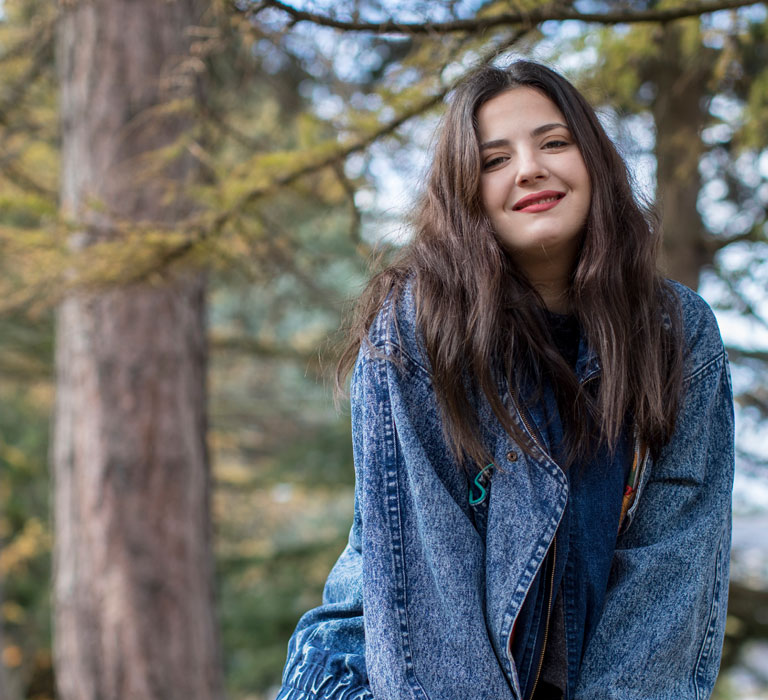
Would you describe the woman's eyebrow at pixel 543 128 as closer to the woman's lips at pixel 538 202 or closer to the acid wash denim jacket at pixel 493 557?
the woman's lips at pixel 538 202

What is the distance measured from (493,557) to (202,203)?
9.96ft

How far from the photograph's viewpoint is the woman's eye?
1.69m

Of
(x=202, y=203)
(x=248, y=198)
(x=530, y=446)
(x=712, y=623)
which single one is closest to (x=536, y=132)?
(x=530, y=446)

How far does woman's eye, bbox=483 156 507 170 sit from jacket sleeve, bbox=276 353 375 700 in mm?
504

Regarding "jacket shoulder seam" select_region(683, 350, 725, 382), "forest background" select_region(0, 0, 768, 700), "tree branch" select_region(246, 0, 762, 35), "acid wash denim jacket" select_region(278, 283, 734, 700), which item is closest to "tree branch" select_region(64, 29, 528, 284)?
"forest background" select_region(0, 0, 768, 700)

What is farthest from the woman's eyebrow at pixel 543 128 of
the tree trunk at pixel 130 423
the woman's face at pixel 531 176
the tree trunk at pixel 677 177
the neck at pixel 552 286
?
the tree trunk at pixel 677 177

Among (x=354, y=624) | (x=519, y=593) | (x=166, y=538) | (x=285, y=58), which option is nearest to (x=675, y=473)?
(x=519, y=593)

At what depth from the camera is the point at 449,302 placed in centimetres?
160

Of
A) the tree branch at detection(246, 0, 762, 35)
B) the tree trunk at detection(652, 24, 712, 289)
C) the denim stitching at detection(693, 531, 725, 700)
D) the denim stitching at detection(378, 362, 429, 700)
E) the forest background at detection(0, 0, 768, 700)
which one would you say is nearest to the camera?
the denim stitching at detection(378, 362, 429, 700)

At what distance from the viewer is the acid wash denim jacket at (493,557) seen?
1466mm

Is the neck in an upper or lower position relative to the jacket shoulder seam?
upper

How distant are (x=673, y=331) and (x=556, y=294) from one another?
0.26 metres

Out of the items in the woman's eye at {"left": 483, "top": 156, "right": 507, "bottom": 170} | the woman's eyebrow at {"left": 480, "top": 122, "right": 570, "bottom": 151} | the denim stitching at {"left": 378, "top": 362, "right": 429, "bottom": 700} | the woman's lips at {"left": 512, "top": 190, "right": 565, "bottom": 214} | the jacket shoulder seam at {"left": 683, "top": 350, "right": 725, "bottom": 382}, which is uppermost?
the woman's eyebrow at {"left": 480, "top": 122, "right": 570, "bottom": 151}

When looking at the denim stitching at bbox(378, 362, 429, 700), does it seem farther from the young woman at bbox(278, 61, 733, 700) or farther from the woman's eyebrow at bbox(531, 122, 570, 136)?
the woman's eyebrow at bbox(531, 122, 570, 136)
